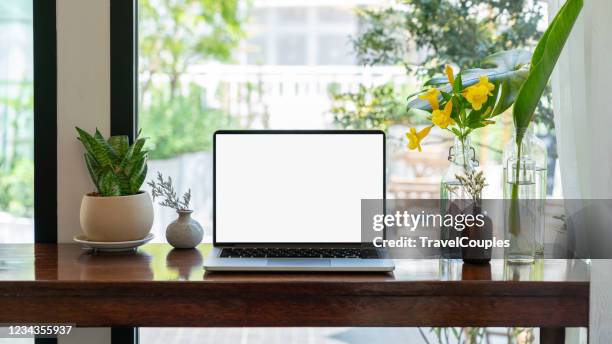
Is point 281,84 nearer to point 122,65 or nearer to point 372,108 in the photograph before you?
point 372,108

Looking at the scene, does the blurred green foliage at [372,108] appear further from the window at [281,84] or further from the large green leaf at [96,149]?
the large green leaf at [96,149]

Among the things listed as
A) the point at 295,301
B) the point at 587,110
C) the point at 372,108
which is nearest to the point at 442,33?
the point at 372,108

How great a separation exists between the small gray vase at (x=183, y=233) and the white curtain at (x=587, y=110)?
2.94 feet

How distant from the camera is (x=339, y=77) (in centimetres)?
371

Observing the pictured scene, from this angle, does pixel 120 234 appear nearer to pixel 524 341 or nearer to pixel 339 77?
pixel 524 341

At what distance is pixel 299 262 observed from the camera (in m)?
1.60

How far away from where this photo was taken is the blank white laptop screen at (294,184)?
1775 mm

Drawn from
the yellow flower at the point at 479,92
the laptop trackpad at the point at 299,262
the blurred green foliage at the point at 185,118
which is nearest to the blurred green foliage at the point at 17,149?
the laptop trackpad at the point at 299,262

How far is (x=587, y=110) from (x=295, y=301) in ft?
2.66

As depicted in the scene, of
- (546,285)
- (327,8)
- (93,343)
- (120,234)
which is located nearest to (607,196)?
(546,285)

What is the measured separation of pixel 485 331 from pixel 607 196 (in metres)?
0.77

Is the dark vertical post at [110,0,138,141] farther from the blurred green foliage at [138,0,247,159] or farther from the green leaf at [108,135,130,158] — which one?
the blurred green foliage at [138,0,247,159]

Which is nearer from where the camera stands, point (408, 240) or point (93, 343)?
point (408, 240)

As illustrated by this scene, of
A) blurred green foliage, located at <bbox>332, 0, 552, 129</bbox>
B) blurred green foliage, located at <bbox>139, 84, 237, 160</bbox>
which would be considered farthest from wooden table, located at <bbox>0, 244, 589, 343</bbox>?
blurred green foliage, located at <bbox>139, 84, 237, 160</bbox>
